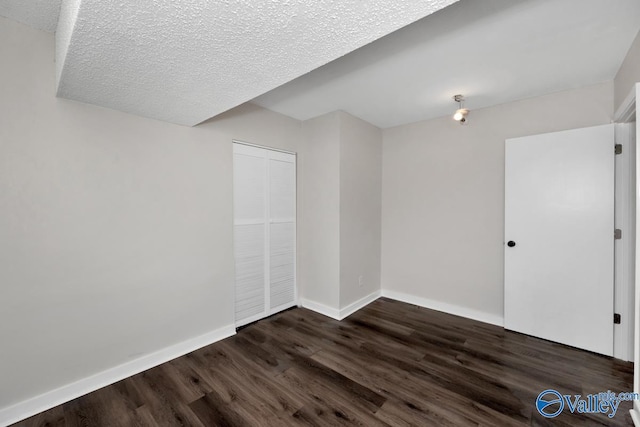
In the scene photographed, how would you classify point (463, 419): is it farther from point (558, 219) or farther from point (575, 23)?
point (575, 23)

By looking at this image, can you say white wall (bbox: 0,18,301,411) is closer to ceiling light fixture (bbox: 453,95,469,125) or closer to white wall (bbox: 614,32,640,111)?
ceiling light fixture (bbox: 453,95,469,125)

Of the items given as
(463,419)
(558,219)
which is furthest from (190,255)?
(558,219)

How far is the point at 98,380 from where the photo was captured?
6.48 feet

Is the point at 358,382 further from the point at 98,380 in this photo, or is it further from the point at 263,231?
the point at 98,380

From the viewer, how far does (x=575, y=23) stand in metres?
1.67

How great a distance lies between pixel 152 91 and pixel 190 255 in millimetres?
1445

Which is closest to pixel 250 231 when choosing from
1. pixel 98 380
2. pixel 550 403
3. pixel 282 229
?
pixel 282 229

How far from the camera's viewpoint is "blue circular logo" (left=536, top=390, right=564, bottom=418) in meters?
1.72

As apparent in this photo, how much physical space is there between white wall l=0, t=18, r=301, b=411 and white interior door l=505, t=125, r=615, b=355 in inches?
124

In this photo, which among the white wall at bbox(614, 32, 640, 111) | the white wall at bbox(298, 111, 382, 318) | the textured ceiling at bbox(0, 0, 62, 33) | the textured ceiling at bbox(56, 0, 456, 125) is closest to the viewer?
the textured ceiling at bbox(56, 0, 456, 125)

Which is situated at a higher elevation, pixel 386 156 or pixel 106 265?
pixel 386 156

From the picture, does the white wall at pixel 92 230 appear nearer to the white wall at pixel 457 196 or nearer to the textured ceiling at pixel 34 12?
the textured ceiling at pixel 34 12

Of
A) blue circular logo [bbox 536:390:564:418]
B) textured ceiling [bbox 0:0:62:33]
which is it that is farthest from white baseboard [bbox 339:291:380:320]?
textured ceiling [bbox 0:0:62:33]

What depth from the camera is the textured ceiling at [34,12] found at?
5.01ft
